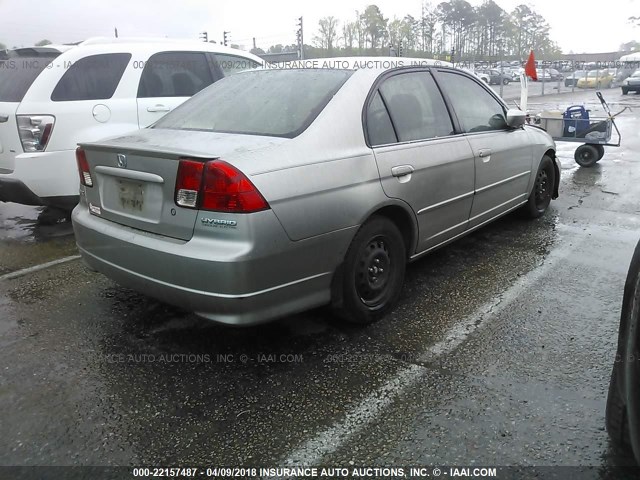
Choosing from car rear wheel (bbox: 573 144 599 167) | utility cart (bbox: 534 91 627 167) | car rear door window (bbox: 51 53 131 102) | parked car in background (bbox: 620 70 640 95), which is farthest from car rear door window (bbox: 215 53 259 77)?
parked car in background (bbox: 620 70 640 95)

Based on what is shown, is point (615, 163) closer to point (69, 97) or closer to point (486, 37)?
point (69, 97)

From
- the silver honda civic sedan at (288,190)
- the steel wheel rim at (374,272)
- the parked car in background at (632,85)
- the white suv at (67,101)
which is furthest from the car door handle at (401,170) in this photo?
the parked car in background at (632,85)

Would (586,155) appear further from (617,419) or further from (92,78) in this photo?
(617,419)

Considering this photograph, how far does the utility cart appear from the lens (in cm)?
825

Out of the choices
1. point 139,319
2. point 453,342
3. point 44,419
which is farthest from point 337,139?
point 44,419

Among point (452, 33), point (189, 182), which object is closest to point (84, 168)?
point (189, 182)

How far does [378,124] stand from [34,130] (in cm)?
328

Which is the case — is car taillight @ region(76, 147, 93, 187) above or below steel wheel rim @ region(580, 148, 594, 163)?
above

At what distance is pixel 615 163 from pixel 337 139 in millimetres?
7475

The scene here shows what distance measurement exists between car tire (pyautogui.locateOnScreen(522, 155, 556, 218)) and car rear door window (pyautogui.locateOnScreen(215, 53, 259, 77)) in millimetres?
3627

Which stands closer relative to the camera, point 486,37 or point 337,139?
point 337,139

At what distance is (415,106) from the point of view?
3.63m

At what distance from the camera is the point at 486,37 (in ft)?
251

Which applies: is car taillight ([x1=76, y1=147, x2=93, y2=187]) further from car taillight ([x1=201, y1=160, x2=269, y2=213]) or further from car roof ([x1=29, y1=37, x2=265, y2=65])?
car roof ([x1=29, y1=37, x2=265, y2=65])
